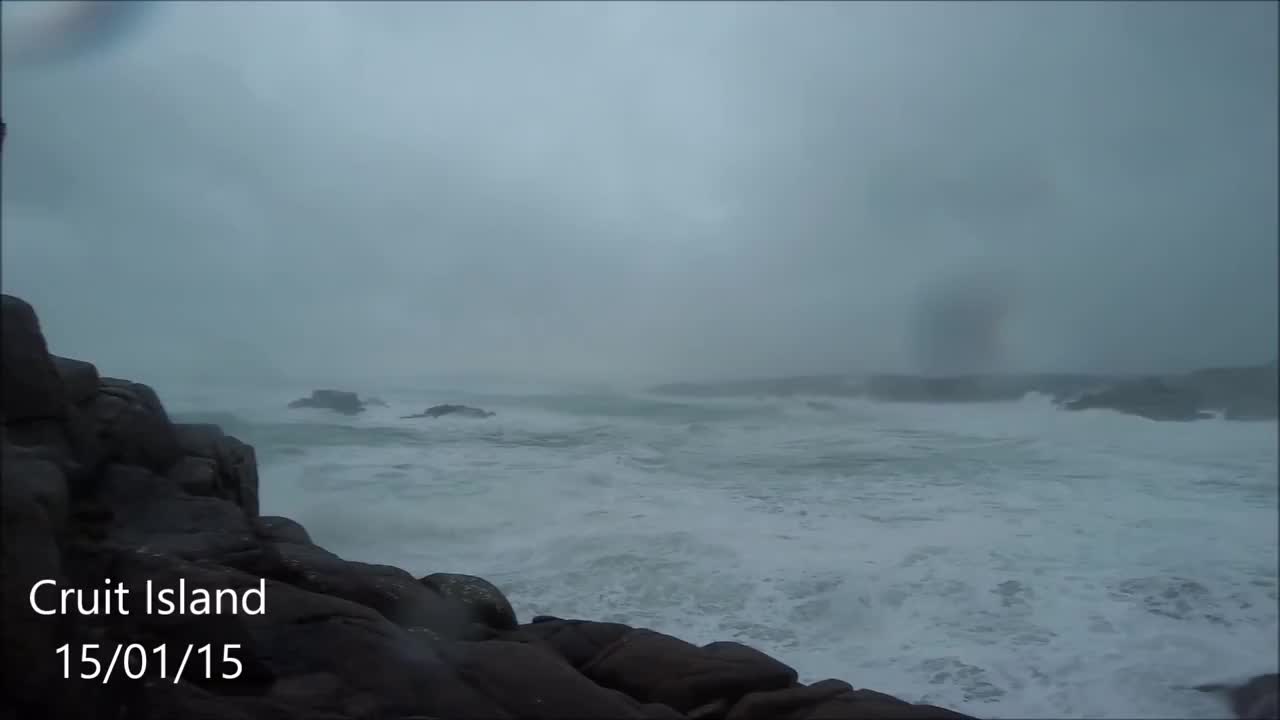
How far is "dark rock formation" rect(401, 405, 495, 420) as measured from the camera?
25.7m

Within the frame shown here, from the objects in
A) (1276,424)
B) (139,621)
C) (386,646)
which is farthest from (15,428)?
(1276,424)

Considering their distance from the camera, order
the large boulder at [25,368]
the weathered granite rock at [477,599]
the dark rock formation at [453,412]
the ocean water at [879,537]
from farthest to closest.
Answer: the dark rock formation at [453,412] → the ocean water at [879,537] → the weathered granite rock at [477,599] → the large boulder at [25,368]

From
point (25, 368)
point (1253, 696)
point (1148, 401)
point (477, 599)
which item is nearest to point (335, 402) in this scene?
point (477, 599)

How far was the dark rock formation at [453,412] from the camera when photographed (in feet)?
84.4

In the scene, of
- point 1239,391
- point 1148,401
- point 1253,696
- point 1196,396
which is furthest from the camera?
point 1148,401

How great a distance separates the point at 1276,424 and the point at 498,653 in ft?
75.9

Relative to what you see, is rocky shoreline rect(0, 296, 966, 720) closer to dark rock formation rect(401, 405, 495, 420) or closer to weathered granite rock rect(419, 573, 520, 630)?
weathered granite rock rect(419, 573, 520, 630)

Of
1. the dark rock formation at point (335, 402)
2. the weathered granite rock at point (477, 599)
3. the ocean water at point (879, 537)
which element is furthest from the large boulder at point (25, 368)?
the dark rock formation at point (335, 402)

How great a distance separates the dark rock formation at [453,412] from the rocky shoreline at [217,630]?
19.6 m

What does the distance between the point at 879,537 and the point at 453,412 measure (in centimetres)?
1744

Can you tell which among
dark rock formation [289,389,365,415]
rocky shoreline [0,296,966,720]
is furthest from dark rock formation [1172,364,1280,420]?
dark rock formation [289,389,365,415]

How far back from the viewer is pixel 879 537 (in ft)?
41.1

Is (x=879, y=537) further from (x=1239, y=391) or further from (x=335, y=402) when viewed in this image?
(x=335, y=402)

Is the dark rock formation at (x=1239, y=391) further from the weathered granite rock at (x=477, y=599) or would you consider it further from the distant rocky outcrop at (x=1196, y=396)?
the weathered granite rock at (x=477, y=599)
